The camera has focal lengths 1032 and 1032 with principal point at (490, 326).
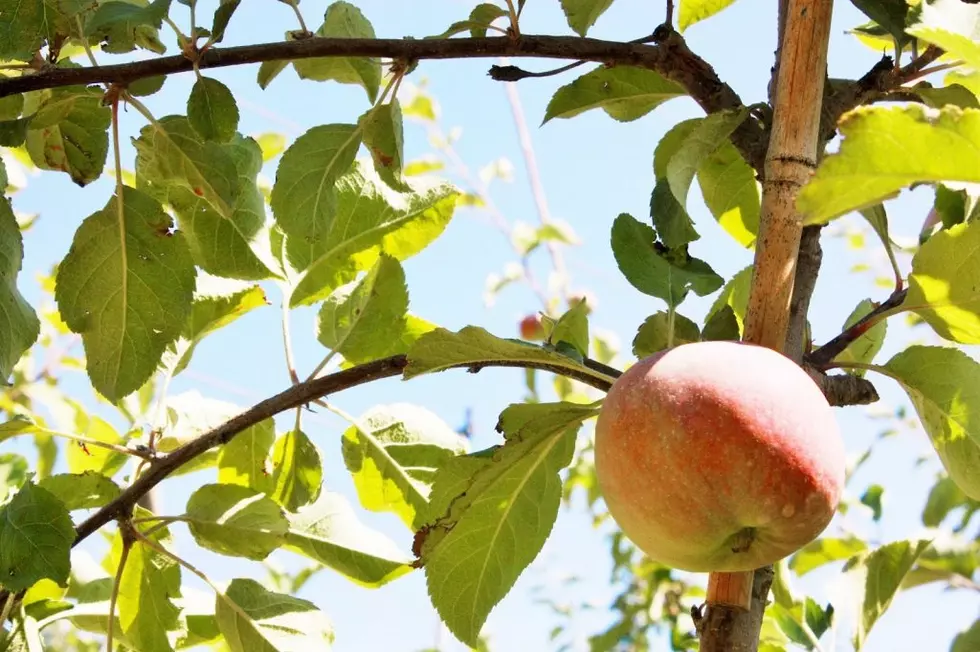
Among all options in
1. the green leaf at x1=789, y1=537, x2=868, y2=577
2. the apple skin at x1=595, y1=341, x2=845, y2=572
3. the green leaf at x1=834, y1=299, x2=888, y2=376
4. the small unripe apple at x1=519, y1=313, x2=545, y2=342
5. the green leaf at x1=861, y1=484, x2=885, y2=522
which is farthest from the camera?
the small unripe apple at x1=519, y1=313, x2=545, y2=342

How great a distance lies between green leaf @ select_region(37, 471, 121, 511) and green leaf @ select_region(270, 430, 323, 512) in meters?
0.20

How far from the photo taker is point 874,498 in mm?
2275

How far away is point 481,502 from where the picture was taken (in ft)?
3.64

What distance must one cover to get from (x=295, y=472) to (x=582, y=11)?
0.67m

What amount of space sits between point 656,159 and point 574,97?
0.13 m

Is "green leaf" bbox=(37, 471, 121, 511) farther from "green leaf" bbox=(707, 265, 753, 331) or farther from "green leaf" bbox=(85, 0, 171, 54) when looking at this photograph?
"green leaf" bbox=(707, 265, 753, 331)

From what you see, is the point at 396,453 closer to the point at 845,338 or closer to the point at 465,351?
the point at 465,351

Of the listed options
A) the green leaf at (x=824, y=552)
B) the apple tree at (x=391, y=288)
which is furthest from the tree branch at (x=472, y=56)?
the green leaf at (x=824, y=552)

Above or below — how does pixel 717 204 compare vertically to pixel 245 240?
above

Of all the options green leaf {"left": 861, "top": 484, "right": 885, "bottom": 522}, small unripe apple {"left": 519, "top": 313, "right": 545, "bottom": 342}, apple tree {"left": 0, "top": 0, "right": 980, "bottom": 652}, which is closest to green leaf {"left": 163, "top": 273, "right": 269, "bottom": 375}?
apple tree {"left": 0, "top": 0, "right": 980, "bottom": 652}

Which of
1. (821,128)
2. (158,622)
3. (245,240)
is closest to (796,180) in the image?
(821,128)

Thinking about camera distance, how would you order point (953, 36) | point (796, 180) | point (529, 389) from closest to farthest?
point (953, 36)
point (796, 180)
point (529, 389)

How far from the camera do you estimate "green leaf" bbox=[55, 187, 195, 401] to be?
1.09 metres

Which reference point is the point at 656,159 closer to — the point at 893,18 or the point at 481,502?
the point at 893,18
